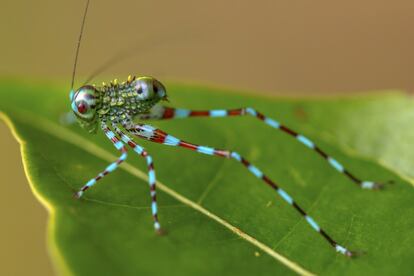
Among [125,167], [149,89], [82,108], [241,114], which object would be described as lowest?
[125,167]

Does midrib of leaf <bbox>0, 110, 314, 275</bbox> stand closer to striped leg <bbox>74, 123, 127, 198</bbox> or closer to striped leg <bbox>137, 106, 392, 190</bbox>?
striped leg <bbox>74, 123, 127, 198</bbox>

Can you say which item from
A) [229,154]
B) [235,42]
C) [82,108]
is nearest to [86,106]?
[82,108]

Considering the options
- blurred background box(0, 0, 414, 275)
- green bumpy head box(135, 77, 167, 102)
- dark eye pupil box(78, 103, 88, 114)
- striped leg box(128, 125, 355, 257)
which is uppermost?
green bumpy head box(135, 77, 167, 102)

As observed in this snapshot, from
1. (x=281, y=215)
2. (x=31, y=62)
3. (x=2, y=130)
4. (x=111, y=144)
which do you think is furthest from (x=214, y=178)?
(x=31, y=62)

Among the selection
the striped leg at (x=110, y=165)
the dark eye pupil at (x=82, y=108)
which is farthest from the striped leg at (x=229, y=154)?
the dark eye pupil at (x=82, y=108)

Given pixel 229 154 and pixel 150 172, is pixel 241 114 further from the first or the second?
pixel 150 172

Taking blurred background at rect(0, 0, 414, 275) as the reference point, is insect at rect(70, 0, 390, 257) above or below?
above

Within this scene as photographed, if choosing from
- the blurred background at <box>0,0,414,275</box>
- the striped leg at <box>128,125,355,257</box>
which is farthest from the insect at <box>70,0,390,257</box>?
the blurred background at <box>0,0,414,275</box>
